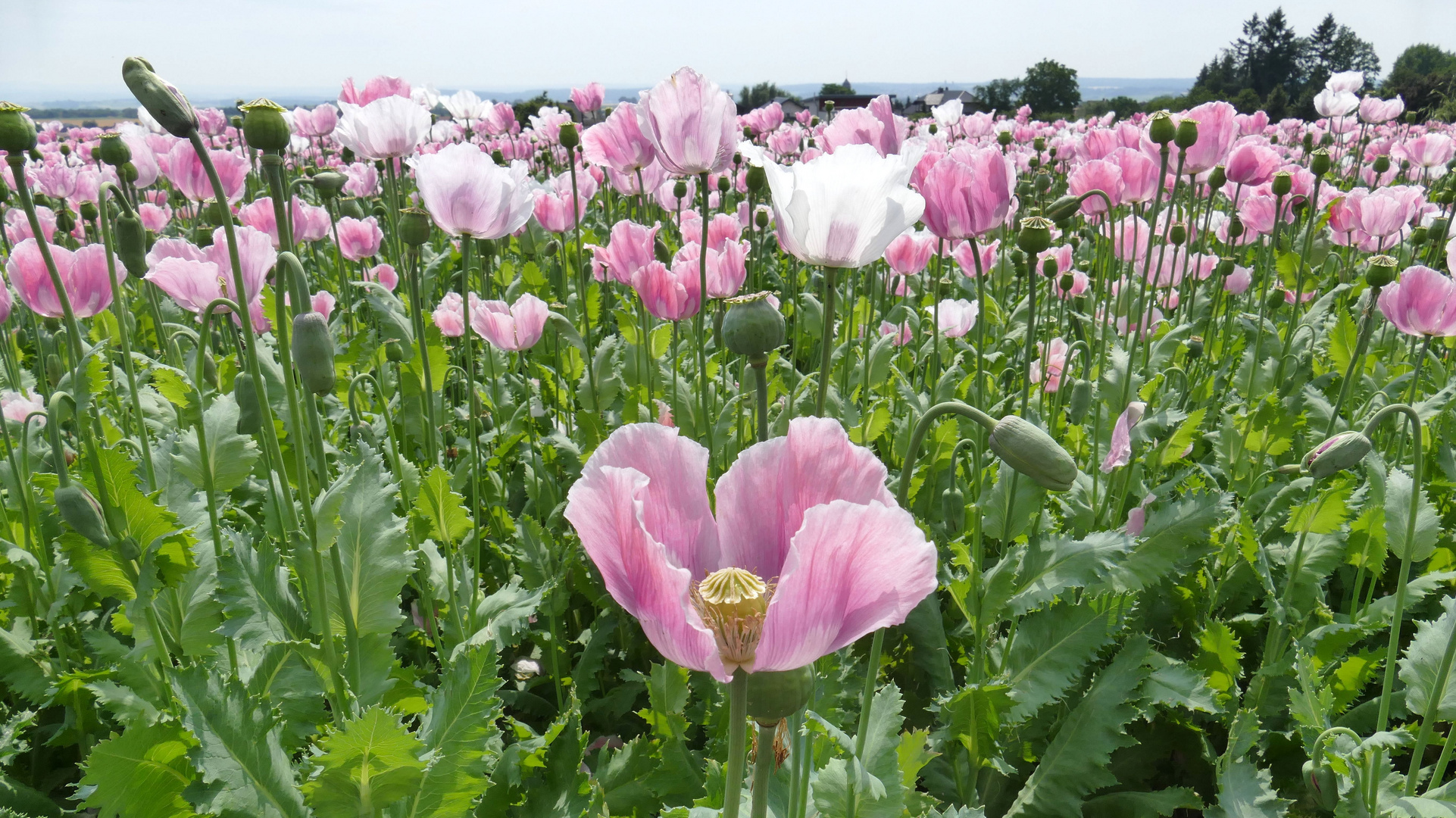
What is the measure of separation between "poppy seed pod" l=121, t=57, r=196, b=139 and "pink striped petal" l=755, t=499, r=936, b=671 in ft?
3.64

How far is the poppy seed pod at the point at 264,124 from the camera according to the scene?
1.36 meters

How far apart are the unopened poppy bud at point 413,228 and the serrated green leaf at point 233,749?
117cm

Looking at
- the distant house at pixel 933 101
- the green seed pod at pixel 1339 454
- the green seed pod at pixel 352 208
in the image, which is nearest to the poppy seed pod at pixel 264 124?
the green seed pod at pixel 1339 454

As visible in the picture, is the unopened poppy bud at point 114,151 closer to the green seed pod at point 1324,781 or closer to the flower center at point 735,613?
the flower center at point 735,613

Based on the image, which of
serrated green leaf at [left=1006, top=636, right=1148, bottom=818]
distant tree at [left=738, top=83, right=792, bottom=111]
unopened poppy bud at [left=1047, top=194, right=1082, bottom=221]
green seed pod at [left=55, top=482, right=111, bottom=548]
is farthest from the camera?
distant tree at [left=738, top=83, right=792, bottom=111]

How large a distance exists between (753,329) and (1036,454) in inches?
19.4

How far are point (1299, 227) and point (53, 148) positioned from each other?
1123 cm

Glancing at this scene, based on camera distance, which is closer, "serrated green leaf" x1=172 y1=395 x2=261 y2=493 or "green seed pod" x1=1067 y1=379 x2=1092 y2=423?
"serrated green leaf" x1=172 y1=395 x2=261 y2=493

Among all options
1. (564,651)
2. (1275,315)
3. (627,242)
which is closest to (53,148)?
(627,242)

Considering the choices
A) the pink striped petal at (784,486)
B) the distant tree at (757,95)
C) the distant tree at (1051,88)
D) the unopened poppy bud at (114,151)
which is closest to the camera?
the pink striped petal at (784,486)

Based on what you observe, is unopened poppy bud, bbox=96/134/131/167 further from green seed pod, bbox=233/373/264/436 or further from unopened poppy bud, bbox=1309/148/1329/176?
unopened poppy bud, bbox=1309/148/1329/176

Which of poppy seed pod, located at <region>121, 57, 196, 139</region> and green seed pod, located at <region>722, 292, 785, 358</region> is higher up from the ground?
poppy seed pod, located at <region>121, 57, 196, 139</region>

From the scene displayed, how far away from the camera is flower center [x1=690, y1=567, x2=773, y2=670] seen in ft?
2.46

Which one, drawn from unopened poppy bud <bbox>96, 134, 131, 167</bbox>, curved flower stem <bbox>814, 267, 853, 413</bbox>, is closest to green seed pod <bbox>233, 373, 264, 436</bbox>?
curved flower stem <bbox>814, 267, 853, 413</bbox>
